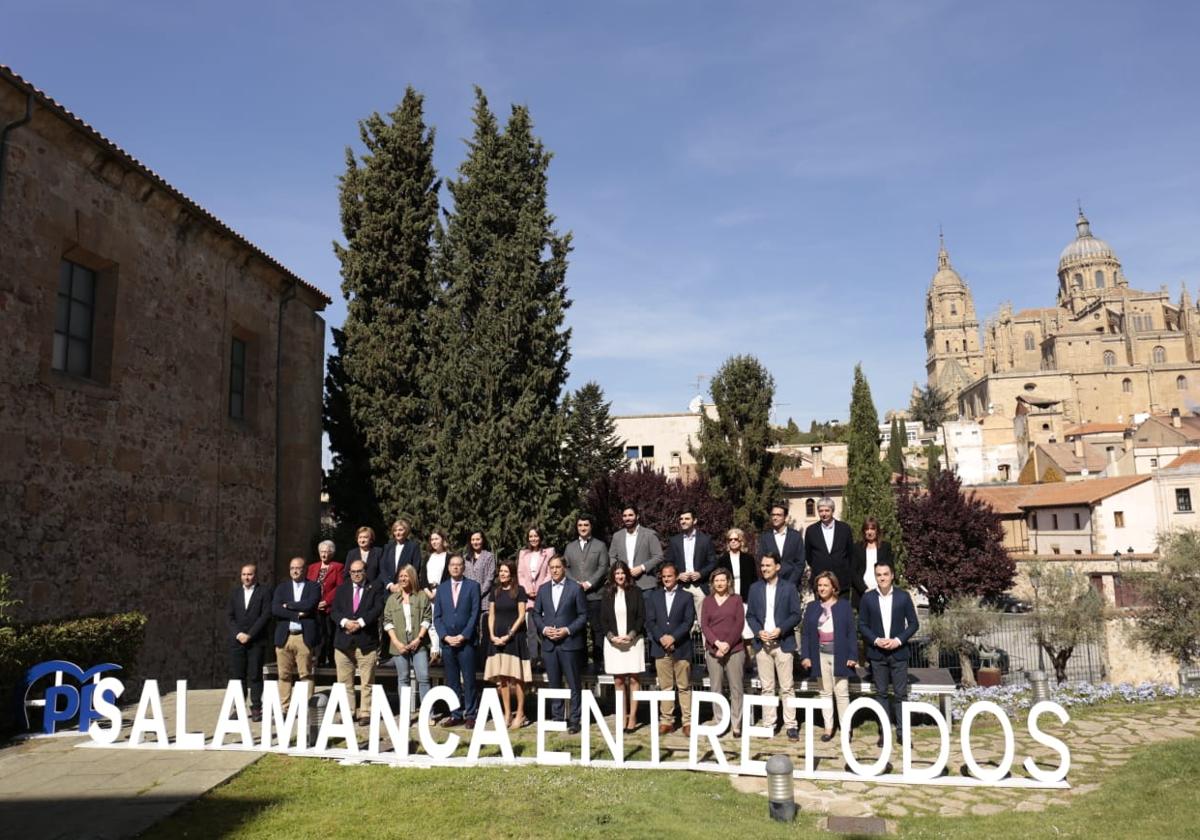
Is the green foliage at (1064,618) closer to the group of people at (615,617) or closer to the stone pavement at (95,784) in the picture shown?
the group of people at (615,617)

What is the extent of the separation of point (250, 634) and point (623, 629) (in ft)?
13.7

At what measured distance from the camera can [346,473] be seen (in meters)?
17.7

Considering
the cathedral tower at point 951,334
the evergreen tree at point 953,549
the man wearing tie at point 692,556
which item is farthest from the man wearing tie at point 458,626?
the cathedral tower at point 951,334

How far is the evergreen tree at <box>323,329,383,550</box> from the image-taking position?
57.2ft

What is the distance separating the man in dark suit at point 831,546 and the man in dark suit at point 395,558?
4.72 metres

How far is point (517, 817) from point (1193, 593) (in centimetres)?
1987

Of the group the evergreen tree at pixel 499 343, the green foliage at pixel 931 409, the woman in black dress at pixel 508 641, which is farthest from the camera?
the green foliage at pixel 931 409

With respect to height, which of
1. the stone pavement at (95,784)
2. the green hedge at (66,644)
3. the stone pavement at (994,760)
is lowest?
the stone pavement at (994,760)

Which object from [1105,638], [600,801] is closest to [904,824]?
[600,801]

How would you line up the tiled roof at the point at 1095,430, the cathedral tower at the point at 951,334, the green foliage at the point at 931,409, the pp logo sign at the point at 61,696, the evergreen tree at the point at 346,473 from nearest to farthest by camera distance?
1. the pp logo sign at the point at 61,696
2. the evergreen tree at the point at 346,473
3. the tiled roof at the point at 1095,430
4. the green foliage at the point at 931,409
5. the cathedral tower at the point at 951,334

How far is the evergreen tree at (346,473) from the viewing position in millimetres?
17422

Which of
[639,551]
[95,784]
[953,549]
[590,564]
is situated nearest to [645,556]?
[639,551]

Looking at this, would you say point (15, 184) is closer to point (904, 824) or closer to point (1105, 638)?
point (904, 824)

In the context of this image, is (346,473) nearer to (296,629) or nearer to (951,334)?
(296,629)
